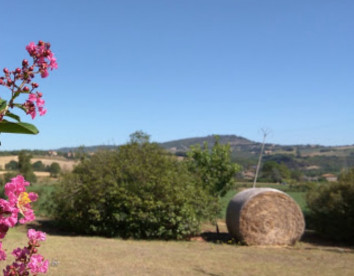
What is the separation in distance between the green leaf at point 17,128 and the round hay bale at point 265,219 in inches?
422

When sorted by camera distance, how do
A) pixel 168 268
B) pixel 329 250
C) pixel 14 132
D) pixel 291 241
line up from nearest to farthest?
pixel 14 132, pixel 168 268, pixel 329 250, pixel 291 241

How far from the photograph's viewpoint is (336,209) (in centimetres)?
1297

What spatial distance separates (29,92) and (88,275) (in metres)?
6.02

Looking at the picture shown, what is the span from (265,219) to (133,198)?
13.0 feet

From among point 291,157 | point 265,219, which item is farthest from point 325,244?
point 291,157

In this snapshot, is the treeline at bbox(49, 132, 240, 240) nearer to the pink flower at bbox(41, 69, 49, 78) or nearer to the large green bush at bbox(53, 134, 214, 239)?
the large green bush at bbox(53, 134, 214, 239)

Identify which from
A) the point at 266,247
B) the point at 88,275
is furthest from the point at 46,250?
the point at 266,247

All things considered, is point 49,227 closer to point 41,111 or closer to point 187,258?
point 187,258

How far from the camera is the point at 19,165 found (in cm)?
2272

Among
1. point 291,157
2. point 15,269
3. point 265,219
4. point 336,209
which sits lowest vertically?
point 265,219

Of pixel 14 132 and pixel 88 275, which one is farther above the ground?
pixel 14 132

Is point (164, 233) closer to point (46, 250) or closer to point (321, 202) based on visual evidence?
point (46, 250)

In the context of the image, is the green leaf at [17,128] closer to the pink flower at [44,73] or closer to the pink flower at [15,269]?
the pink flower at [44,73]

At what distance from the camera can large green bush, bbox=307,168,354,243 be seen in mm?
12852
